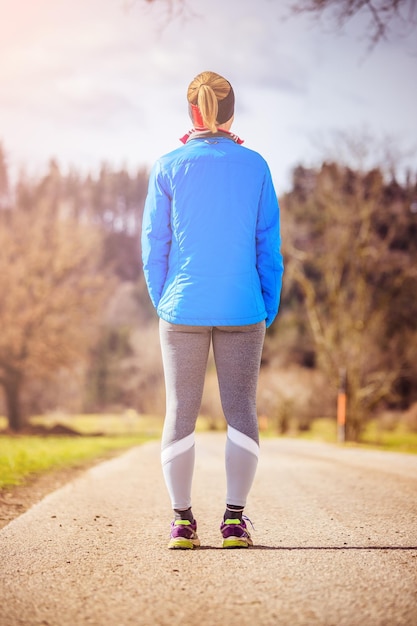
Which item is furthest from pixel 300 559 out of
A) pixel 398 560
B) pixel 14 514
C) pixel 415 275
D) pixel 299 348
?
pixel 299 348

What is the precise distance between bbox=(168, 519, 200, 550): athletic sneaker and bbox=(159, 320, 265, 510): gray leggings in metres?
0.09

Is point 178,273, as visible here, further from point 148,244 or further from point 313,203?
point 313,203

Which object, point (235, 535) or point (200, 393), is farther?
point (200, 393)

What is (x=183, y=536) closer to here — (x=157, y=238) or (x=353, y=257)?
(x=157, y=238)

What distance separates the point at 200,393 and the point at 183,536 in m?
0.70

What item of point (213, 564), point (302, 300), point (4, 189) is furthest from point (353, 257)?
point (213, 564)

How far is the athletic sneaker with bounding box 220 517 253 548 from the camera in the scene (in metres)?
3.32

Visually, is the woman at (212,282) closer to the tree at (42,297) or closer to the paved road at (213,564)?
the paved road at (213,564)

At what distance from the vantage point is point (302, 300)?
36.5 m

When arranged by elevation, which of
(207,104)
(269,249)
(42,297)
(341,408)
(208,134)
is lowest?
(341,408)

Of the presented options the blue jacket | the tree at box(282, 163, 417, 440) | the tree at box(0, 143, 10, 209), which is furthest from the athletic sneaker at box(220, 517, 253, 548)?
the tree at box(0, 143, 10, 209)

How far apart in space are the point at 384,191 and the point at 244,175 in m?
17.8

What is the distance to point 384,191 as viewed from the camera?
20453mm

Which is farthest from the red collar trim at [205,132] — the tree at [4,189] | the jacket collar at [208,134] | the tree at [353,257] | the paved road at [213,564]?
the tree at [4,189]
